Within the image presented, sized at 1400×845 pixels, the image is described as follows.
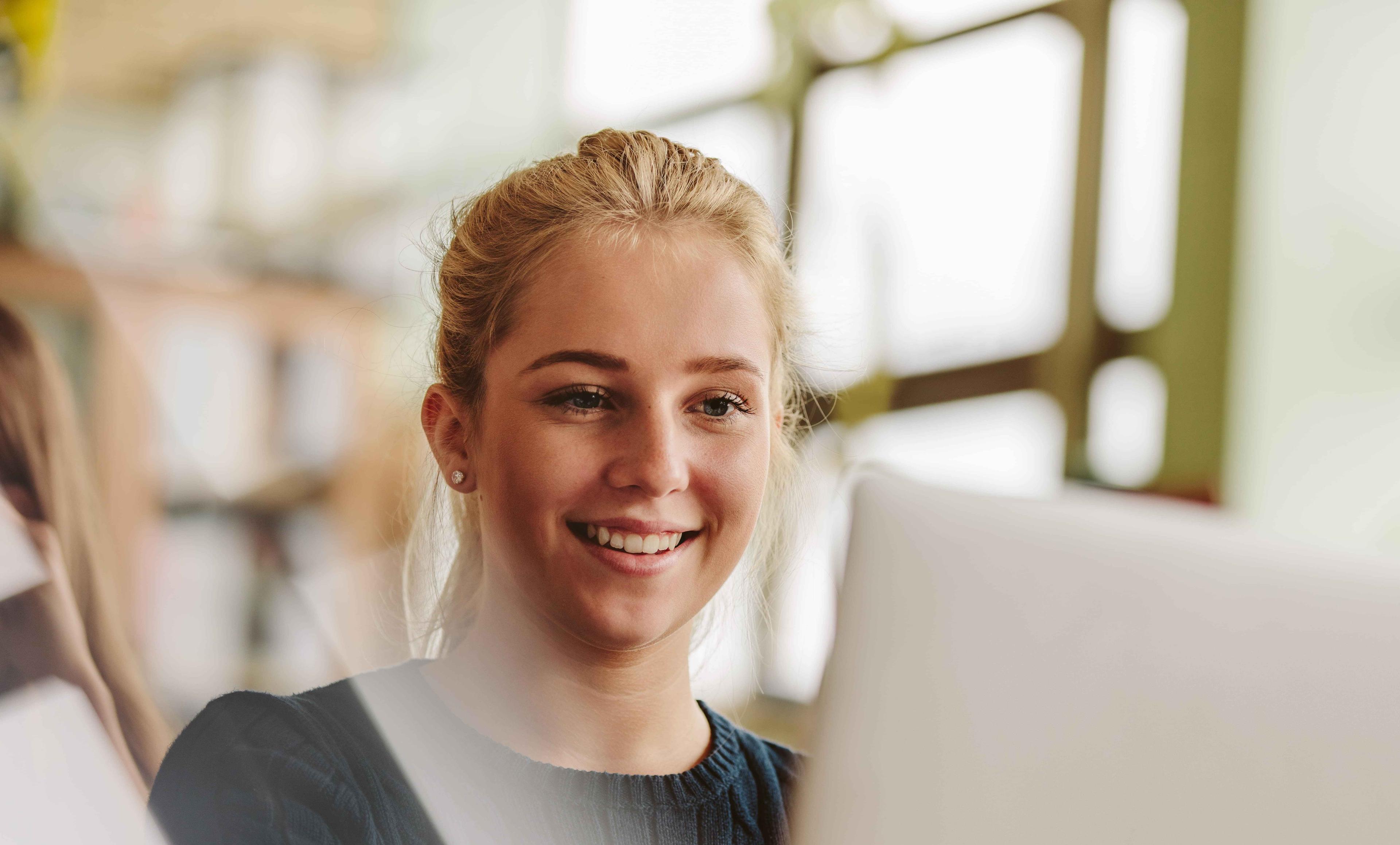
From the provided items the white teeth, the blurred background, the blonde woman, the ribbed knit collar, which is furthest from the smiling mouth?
the blurred background

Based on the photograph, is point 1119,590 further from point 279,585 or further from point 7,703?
point 279,585

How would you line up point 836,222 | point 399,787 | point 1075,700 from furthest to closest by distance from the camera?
point 836,222 < point 399,787 < point 1075,700

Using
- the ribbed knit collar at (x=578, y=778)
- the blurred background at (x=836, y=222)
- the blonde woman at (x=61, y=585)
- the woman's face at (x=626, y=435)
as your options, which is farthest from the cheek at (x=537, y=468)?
the blurred background at (x=836, y=222)

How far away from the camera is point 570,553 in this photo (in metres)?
0.62

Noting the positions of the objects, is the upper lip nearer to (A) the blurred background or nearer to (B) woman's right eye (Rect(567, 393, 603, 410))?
(B) woman's right eye (Rect(567, 393, 603, 410))

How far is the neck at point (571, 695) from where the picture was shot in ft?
2.06

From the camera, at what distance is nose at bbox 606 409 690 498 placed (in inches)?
23.4

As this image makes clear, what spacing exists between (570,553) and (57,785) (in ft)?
0.91

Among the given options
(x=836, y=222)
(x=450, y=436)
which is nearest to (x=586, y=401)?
(x=450, y=436)

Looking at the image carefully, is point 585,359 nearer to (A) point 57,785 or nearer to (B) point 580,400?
(B) point 580,400

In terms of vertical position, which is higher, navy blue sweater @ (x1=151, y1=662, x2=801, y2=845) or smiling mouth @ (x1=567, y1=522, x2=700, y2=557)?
smiling mouth @ (x1=567, y1=522, x2=700, y2=557)

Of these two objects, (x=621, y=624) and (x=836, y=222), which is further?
(x=836, y=222)

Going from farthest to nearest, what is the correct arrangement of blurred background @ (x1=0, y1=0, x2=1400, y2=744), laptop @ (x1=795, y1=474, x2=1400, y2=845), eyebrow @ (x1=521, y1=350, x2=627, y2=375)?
blurred background @ (x1=0, y1=0, x2=1400, y2=744) < eyebrow @ (x1=521, y1=350, x2=627, y2=375) < laptop @ (x1=795, y1=474, x2=1400, y2=845)

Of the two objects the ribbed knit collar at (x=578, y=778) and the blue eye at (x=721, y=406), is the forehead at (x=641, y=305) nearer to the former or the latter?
the blue eye at (x=721, y=406)
